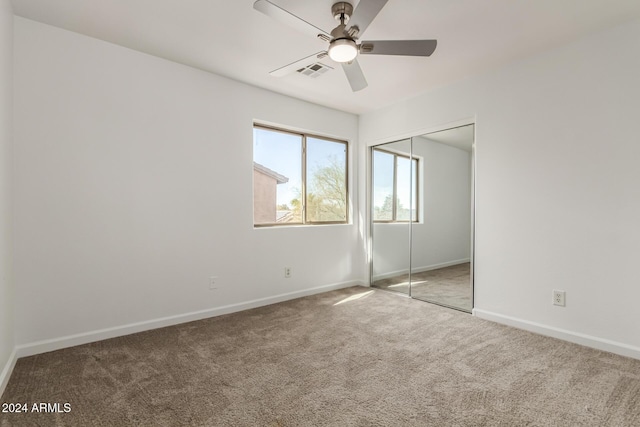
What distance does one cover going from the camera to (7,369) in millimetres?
2010

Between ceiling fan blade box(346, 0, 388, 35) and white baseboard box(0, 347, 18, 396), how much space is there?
9.69 ft

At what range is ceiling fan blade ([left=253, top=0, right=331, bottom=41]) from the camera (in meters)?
1.76

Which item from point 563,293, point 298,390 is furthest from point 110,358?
point 563,293

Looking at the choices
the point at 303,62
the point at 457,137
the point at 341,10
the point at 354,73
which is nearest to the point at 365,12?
the point at 341,10

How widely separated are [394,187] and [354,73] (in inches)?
81.5

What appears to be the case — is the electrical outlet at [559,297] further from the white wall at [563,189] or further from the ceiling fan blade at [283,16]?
the ceiling fan blade at [283,16]

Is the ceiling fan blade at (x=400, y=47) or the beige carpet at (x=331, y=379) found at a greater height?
the ceiling fan blade at (x=400, y=47)

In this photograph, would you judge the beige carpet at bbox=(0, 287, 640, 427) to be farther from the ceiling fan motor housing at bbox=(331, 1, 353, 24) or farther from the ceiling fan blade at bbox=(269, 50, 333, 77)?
the ceiling fan motor housing at bbox=(331, 1, 353, 24)

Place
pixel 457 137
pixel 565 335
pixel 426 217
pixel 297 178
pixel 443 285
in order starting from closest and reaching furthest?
pixel 565 335, pixel 457 137, pixel 443 285, pixel 426 217, pixel 297 178

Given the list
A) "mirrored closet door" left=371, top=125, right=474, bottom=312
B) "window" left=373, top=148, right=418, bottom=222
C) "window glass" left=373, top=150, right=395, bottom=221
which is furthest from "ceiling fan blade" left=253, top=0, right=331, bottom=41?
"window glass" left=373, top=150, right=395, bottom=221

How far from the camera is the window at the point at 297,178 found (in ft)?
12.3

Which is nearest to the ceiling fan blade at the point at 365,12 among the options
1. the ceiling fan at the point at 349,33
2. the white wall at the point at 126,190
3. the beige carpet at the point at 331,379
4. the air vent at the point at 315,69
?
the ceiling fan at the point at 349,33

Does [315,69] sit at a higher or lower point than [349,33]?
higher

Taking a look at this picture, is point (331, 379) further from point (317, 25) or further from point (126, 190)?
point (317, 25)
